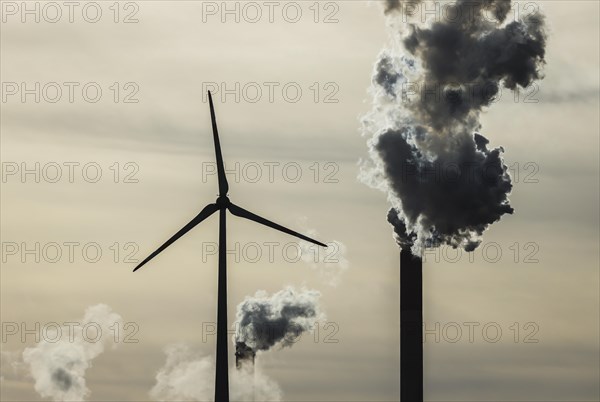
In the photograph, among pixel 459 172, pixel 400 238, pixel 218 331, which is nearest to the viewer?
pixel 218 331

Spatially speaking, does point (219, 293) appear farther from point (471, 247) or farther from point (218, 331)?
point (471, 247)

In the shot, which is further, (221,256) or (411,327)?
(411,327)

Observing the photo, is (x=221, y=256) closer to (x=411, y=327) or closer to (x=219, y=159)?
(x=219, y=159)

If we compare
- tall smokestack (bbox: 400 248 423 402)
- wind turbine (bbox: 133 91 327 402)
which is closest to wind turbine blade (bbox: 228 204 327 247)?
wind turbine (bbox: 133 91 327 402)

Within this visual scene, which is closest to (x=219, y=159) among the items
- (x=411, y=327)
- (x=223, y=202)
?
(x=223, y=202)

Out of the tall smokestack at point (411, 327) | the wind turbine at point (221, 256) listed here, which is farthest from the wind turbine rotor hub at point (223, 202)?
the tall smokestack at point (411, 327)

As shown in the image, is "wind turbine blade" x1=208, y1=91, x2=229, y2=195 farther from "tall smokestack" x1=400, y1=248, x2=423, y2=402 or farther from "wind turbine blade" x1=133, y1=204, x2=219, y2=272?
"tall smokestack" x1=400, y1=248, x2=423, y2=402

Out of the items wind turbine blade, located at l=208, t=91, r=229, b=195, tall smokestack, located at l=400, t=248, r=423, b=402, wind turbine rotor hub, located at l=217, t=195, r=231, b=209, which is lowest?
tall smokestack, located at l=400, t=248, r=423, b=402

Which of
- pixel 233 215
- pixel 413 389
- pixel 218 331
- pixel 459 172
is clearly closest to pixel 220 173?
pixel 233 215
